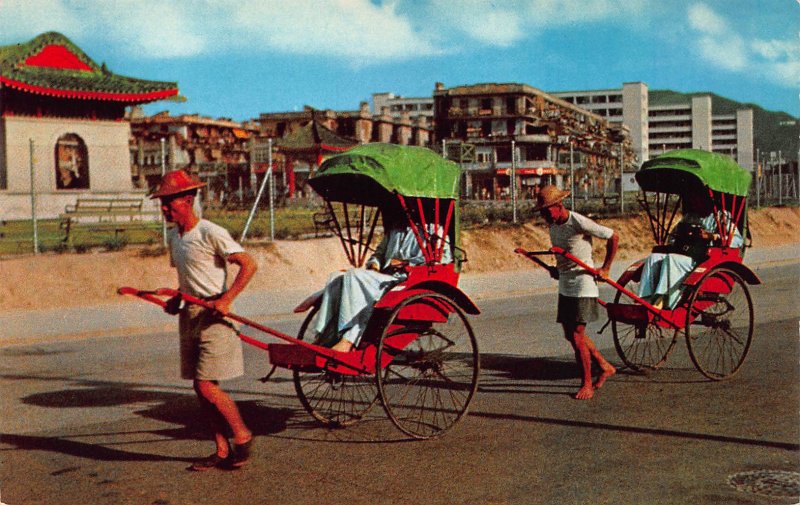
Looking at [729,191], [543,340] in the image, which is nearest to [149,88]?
[543,340]

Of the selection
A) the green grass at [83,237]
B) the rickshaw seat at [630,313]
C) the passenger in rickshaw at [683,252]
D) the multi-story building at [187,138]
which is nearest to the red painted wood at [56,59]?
the green grass at [83,237]

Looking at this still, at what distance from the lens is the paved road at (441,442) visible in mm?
4898

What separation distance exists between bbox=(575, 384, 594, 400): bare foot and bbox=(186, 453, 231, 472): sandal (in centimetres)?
319

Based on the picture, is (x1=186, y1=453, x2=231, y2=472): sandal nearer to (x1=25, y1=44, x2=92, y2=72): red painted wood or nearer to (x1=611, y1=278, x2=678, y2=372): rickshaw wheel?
(x1=611, y1=278, x2=678, y2=372): rickshaw wheel

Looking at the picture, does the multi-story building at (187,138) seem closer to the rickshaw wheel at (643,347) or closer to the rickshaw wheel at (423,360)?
the rickshaw wheel at (643,347)

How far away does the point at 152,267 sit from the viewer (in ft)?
56.0

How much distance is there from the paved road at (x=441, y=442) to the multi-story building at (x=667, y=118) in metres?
111

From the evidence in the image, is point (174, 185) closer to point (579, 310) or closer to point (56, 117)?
point (579, 310)

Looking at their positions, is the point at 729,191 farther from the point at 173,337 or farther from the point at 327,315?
the point at 173,337

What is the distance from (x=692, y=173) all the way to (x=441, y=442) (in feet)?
13.1

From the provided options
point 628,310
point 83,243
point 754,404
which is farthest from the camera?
point 83,243

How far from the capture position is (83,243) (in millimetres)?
17875

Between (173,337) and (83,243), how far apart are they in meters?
6.94

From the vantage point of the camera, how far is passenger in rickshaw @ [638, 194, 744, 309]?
26.3ft
